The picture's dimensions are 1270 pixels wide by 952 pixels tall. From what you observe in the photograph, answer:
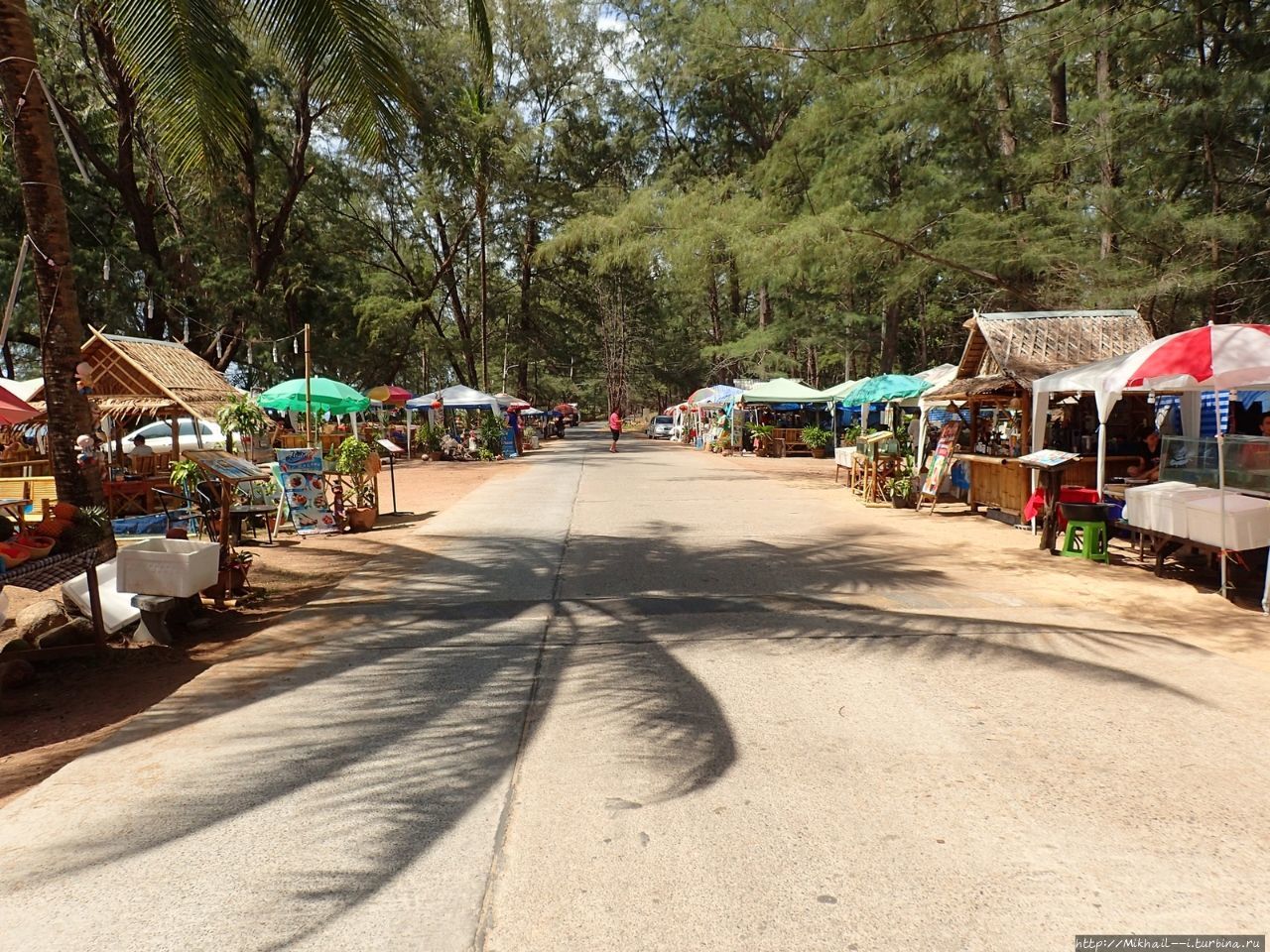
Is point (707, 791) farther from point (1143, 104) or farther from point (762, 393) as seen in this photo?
point (762, 393)

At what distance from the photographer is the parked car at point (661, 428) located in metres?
49.7

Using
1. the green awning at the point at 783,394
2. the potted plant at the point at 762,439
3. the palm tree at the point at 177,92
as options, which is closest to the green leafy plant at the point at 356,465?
the palm tree at the point at 177,92

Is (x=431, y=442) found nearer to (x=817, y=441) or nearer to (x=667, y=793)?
(x=817, y=441)

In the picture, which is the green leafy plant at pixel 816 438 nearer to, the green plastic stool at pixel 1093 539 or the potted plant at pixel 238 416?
the potted plant at pixel 238 416

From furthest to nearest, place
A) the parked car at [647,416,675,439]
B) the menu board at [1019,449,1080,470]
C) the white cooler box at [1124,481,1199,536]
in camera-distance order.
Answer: the parked car at [647,416,675,439] < the menu board at [1019,449,1080,470] < the white cooler box at [1124,481,1199,536]

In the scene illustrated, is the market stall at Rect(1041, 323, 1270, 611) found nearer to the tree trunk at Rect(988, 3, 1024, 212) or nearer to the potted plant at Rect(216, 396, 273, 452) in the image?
the tree trunk at Rect(988, 3, 1024, 212)

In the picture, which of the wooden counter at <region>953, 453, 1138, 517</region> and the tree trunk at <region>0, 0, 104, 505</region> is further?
the wooden counter at <region>953, 453, 1138, 517</region>

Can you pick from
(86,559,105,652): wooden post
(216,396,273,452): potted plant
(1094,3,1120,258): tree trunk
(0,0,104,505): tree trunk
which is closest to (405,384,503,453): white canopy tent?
(216,396,273,452): potted plant

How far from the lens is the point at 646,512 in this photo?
13453mm

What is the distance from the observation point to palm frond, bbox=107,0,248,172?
726 centimetres

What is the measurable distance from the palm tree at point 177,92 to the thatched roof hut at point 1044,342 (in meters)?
8.52

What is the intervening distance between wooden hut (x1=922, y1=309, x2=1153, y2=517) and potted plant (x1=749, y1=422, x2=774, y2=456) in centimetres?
1629

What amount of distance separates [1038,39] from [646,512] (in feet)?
35.9

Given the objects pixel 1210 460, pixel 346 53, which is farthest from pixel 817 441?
pixel 346 53
